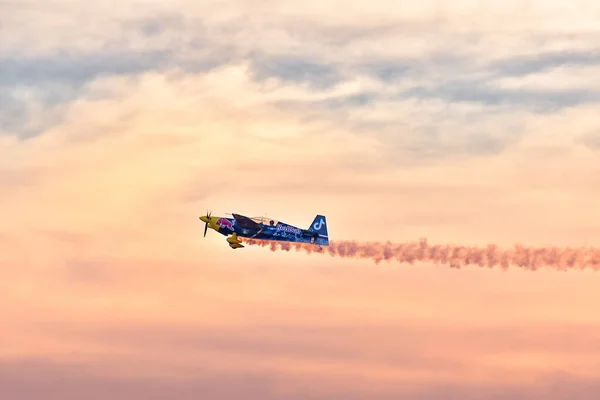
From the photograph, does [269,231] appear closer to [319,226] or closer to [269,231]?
[269,231]

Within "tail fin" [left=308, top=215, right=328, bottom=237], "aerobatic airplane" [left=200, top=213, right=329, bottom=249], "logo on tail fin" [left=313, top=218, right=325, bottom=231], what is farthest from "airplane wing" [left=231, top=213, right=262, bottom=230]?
"logo on tail fin" [left=313, top=218, right=325, bottom=231]

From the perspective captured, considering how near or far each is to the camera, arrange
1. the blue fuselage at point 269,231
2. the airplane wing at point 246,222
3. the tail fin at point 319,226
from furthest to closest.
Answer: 1. the airplane wing at point 246,222
2. the tail fin at point 319,226
3. the blue fuselage at point 269,231

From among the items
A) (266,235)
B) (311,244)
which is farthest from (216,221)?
(311,244)

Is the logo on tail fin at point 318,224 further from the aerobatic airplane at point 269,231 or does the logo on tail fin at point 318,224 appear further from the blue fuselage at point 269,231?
the blue fuselage at point 269,231

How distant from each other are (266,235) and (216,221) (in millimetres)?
8999

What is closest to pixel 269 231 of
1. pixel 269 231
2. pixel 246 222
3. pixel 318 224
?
pixel 269 231

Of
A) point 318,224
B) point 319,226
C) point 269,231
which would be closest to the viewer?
point 319,226

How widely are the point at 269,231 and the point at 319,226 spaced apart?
Result: 25.8 feet

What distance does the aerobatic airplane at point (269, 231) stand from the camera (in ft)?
316

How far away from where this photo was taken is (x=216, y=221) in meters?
101

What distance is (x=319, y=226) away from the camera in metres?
96.4

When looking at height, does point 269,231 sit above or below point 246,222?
below

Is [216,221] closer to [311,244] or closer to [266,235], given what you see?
[266,235]

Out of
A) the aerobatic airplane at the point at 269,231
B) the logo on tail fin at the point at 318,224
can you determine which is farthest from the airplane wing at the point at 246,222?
the logo on tail fin at the point at 318,224
